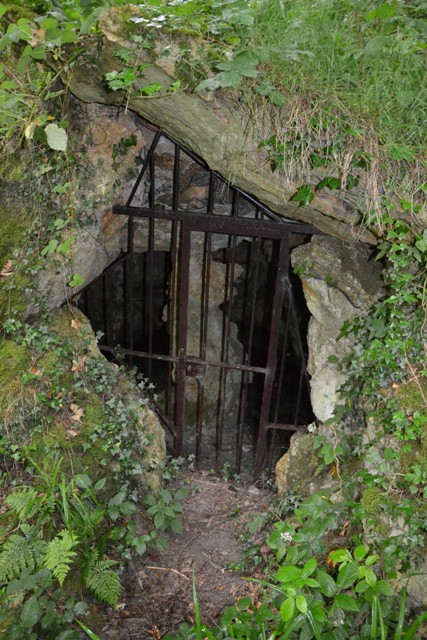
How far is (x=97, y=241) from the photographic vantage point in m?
4.28

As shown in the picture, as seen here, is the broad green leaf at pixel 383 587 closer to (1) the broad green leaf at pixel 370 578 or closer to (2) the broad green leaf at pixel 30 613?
(1) the broad green leaf at pixel 370 578

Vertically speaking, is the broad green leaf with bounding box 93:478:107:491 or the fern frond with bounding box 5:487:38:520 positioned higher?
the broad green leaf with bounding box 93:478:107:491

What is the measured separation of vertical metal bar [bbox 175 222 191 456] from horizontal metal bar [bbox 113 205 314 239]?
93 mm

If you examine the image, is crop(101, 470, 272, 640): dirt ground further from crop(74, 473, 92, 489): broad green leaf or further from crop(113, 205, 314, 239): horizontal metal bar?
crop(113, 205, 314, 239): horizontal metal bar

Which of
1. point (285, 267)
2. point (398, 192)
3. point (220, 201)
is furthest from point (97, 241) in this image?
point (398, 192)

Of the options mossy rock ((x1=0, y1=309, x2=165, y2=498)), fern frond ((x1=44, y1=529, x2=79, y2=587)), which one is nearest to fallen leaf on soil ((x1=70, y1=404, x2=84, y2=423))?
mossy rock ((x1=0, y1=309, x2=165, y2=498))

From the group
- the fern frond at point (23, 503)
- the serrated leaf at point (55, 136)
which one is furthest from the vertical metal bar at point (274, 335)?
the fern frond at point (23, 503)

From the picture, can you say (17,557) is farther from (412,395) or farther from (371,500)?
(412,395)

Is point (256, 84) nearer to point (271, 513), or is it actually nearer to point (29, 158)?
point (29, 158)

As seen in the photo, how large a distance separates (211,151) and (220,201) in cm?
120

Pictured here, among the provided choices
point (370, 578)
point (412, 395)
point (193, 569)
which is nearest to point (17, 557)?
point (193, 569)

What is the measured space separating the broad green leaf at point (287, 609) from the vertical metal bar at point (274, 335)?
6.95ft

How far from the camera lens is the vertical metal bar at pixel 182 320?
4.25 m

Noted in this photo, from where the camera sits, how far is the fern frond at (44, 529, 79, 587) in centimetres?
295
